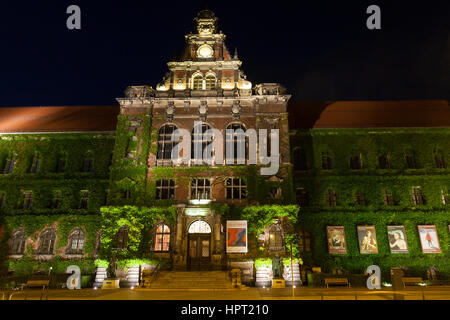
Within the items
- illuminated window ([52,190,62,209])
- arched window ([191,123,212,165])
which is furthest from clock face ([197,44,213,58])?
illuminated window ([52,190,62,209])

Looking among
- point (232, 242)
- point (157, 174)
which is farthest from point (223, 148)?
point (232, 242)

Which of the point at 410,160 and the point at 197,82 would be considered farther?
the point at 197,82

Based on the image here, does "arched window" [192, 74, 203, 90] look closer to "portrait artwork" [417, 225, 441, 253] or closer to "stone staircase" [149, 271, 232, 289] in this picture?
"stone staircase" [149, 271, 232, 289]

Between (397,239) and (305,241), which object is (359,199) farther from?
(305,241)

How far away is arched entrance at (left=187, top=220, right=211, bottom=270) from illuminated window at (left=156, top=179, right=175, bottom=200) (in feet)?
10.9

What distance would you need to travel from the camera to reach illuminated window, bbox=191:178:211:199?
27891 millimetres

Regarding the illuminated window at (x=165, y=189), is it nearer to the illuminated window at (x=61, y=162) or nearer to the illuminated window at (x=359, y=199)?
the illuminated window at (x=61, y=162)

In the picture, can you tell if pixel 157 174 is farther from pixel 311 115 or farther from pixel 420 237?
pixel 420 237

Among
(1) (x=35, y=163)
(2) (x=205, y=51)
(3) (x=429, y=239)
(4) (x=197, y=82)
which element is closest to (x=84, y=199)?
(1) (x=35, y=163)

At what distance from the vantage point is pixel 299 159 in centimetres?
3206

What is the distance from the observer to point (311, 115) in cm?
3441

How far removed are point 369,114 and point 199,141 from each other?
692 inches

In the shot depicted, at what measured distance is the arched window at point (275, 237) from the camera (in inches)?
1027

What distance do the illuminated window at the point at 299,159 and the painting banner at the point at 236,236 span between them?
879 centimetres
